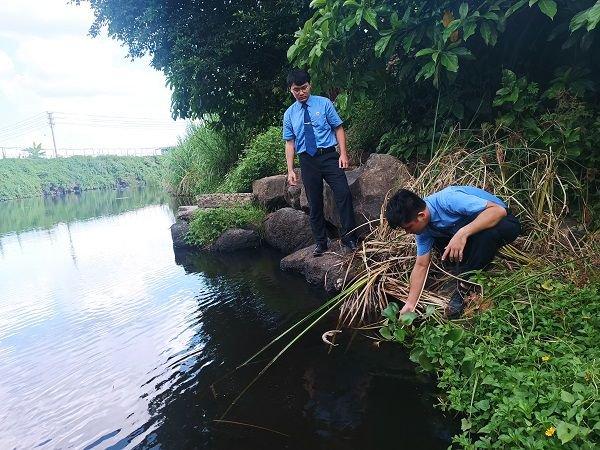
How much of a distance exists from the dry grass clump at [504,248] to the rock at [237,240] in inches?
112

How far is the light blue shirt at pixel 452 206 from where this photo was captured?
288 centimetres

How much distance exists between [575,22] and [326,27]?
6.89 feet

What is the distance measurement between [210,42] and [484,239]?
22.6 ft

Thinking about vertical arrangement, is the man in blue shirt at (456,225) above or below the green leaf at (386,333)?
above

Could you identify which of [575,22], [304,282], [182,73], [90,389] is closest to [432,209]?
[575,22]

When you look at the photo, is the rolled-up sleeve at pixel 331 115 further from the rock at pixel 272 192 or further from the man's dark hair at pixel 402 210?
the rock at pixel 272 192

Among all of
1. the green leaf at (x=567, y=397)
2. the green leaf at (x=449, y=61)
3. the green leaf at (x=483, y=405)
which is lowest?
the green leaf at (x=483, y=405)

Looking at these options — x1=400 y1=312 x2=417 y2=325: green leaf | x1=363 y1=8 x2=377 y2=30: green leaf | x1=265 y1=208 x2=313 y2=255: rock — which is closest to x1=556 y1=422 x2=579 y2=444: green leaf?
x1=400 y1=312 x2=417 y2=325: green leaf

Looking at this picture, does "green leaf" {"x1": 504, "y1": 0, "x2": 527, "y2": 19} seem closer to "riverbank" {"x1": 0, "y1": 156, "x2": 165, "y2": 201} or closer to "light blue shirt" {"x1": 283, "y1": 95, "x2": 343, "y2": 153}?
"light blue shirt" {"x1": 283, "y1": 95, "x2": 343, "y2": 153}

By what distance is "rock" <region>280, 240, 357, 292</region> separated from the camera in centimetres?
431

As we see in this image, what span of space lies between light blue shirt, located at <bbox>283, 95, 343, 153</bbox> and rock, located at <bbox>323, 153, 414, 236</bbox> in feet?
2.21

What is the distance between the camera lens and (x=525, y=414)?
5.90 ft

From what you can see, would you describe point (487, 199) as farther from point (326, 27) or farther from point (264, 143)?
point (264, 143)

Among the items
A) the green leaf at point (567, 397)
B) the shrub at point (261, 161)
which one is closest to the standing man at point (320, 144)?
the green leaf at point (567, 397)
